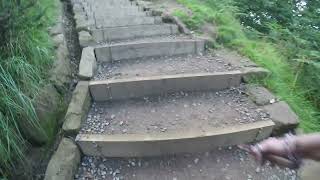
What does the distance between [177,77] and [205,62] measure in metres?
0.69

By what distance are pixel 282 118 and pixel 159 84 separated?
1269 mm

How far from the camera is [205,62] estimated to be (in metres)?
3.77

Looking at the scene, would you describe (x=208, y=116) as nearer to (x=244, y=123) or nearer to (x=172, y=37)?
(x=244, y=123)

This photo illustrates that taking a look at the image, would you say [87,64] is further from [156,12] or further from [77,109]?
[156,12]

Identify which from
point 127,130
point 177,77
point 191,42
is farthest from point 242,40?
point 127,130

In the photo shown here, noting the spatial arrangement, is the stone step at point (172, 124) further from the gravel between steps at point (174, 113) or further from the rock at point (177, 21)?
the rock at point (177, 21)

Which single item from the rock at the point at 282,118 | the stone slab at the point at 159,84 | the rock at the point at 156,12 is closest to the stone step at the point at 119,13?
the rock at the point at 156,12

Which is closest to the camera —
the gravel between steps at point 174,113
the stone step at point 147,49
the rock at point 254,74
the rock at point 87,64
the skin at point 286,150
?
the skin at point 286,150

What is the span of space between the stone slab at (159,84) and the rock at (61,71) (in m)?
0.31

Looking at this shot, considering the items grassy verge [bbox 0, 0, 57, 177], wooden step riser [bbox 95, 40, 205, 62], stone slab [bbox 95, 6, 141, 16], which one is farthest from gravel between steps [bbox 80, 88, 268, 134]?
stone slab [bbox 95, 6, 141, 16]

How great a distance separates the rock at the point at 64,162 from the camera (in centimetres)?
237

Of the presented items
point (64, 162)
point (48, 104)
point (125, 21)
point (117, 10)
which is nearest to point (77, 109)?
point (48, 104)

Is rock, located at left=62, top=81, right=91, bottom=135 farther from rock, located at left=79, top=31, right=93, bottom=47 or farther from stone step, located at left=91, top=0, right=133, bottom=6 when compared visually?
stone step, located at left=91, top=0, right=133, bottom=6

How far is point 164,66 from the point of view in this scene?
3672mm
